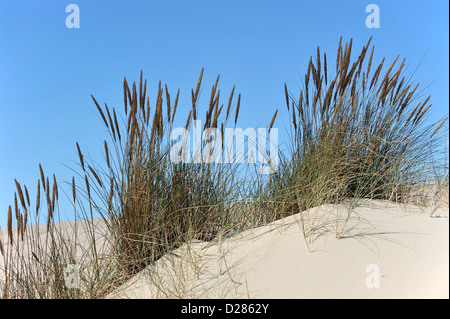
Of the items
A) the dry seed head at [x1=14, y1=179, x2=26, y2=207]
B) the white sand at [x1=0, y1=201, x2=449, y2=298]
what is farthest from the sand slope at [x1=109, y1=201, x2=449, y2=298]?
the dry seed head at [x1=14, y1=179, x2=26, y2=207]

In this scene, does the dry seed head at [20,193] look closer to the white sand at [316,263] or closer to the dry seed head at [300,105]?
the white sand at [316,263]

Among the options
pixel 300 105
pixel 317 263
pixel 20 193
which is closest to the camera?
pixel 317 263

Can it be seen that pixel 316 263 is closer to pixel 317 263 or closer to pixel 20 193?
pixel 317 263

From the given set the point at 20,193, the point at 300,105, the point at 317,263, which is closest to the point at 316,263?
the point at 317,263

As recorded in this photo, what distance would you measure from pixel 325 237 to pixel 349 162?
98cm

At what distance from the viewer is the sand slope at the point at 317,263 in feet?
6.19

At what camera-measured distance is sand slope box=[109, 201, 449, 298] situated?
189 cm

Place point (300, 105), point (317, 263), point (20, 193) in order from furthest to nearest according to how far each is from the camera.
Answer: point (300, 105)
point (20, 193)
point (317, 263)

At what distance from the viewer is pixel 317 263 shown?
2.08 meters

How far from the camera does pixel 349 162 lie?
10.4 ft

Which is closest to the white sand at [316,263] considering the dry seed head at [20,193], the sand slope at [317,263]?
the sand slope at [317,263]

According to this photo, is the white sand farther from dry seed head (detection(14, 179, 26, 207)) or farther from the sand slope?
dry seed head (detection(14, 179, 26, 207))

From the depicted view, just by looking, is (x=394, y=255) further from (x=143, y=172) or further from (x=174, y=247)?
(x=143, y=172)

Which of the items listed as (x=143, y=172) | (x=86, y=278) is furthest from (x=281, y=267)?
(x=86, y=278)
